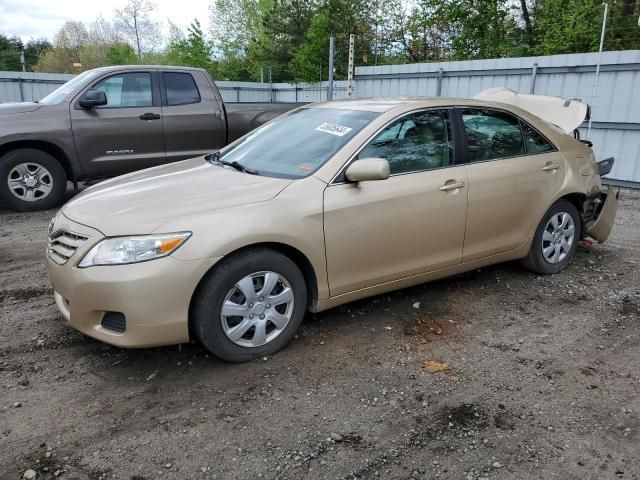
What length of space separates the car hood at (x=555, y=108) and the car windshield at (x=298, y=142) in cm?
204

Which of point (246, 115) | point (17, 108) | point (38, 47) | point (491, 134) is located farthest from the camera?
point (38, 47)

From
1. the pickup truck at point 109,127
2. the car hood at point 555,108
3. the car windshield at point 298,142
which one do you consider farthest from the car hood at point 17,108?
the car hood at point 555,108

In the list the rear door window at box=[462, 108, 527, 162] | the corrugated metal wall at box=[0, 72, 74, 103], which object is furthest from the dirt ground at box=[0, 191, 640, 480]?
the corrugated metal wall at box=[0, 72, 74, 103]

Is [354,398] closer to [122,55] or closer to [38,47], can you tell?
[122,55]

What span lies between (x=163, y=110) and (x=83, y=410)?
18.4 feet

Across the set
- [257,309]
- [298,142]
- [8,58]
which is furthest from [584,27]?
[8,58]

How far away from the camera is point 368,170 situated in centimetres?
343

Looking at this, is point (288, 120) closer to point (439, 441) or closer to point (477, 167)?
point (477, 167)

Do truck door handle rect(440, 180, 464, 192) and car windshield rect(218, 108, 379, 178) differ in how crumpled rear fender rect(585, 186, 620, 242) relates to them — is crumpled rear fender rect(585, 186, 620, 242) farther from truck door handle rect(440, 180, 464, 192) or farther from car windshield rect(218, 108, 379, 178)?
car windshield rect(218, 108, 379, 178)

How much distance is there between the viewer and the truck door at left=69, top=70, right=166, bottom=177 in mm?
7117

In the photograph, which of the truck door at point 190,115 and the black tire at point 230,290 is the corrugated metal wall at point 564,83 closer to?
the truck door at point 190,115

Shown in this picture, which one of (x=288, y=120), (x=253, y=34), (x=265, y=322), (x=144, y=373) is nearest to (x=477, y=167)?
(x=288, y=120)

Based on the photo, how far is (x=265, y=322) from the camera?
332 centimetres

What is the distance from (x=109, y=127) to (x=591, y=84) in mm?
8219
